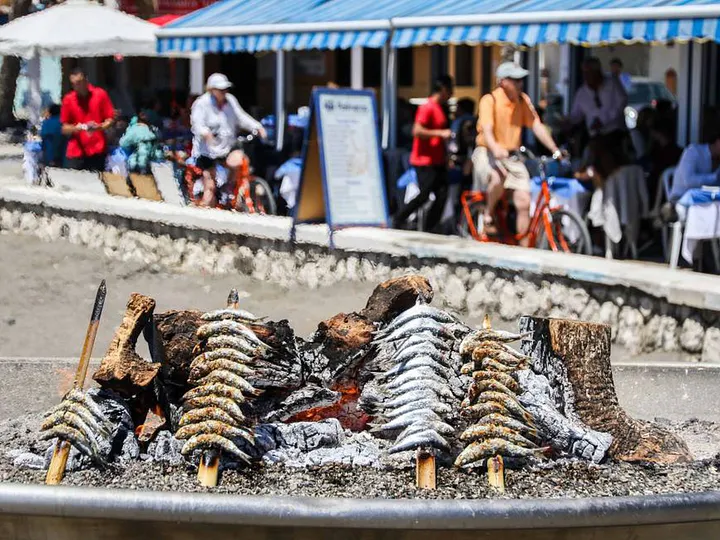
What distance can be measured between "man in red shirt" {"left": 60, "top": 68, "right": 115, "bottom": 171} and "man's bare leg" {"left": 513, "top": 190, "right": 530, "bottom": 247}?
6.04 meters

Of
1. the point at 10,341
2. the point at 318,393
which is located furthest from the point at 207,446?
the point at 10,341

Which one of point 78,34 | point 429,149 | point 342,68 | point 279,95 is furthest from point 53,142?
point 429,149

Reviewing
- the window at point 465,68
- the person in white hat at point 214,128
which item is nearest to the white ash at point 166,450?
the person in white hat at point 214,128

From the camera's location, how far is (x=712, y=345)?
7340 mm

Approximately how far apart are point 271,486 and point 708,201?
6.86 m

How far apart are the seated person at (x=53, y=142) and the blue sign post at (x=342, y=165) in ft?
21.6

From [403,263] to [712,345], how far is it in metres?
2.78

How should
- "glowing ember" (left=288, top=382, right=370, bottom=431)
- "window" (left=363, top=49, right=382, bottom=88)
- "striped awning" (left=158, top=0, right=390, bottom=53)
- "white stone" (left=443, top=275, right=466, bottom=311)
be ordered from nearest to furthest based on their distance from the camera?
"glowing ember" (left=288, top=382, right=370, bottom=431)
"white stone" (left=443, top=275, right=466, bottom=311)
"striped awning" (left=158, top=0, right=390, bottom=53)
"window" (left=363, top=49, right=382, bottom=88)

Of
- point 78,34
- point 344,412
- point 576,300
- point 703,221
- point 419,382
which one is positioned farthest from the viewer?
point 78,34

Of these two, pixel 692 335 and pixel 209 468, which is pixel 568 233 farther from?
pixel 209 468

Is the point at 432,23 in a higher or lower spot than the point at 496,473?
higher

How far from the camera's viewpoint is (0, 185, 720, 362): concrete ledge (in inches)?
300

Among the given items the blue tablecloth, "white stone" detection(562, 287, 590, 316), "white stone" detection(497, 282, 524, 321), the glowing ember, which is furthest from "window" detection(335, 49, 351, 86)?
the glowing ember

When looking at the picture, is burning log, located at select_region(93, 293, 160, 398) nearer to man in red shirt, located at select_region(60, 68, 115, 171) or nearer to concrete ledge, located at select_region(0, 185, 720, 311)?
concrete ledge, located at select_region(0, 185, 720, 311)
